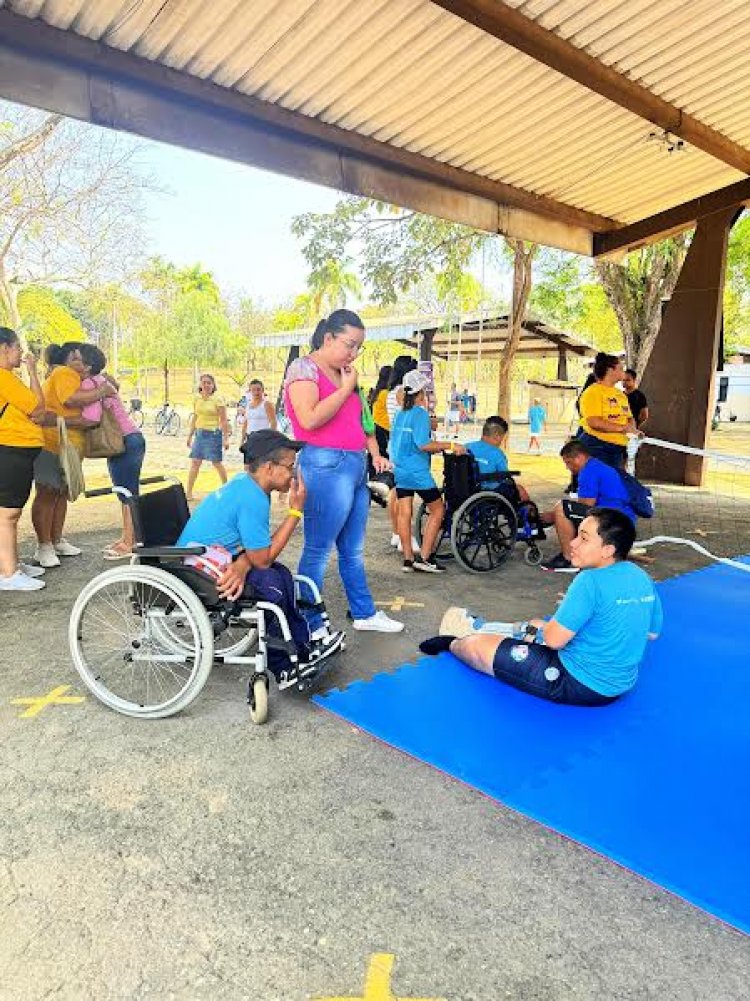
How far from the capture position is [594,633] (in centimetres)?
269

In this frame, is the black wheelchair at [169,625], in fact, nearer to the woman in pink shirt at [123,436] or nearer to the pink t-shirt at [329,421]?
the pink t-shirt at [329,421]

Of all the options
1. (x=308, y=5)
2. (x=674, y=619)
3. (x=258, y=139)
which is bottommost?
(x=674, y=619)

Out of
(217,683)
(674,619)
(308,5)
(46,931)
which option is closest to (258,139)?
(308,5)

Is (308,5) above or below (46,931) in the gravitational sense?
above

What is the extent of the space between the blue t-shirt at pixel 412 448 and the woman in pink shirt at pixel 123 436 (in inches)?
71.0

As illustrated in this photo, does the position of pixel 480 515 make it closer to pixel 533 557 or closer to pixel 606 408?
pixel 533 557

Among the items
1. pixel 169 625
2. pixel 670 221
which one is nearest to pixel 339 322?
pixel 169 625

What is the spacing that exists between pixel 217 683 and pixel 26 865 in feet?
3.89

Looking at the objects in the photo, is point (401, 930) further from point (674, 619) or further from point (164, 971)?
point (674, 619)

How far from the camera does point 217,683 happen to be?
9.86ft

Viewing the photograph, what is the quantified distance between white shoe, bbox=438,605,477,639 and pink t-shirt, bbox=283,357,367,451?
0.96m

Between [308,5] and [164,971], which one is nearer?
[164,971]

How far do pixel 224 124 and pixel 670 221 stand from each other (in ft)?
18.9

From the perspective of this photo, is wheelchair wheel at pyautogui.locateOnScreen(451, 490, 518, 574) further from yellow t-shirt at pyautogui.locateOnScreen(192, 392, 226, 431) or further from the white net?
yellow t-shirt at pyautogui.locateOnScreen(192, 392, 226, 431)
